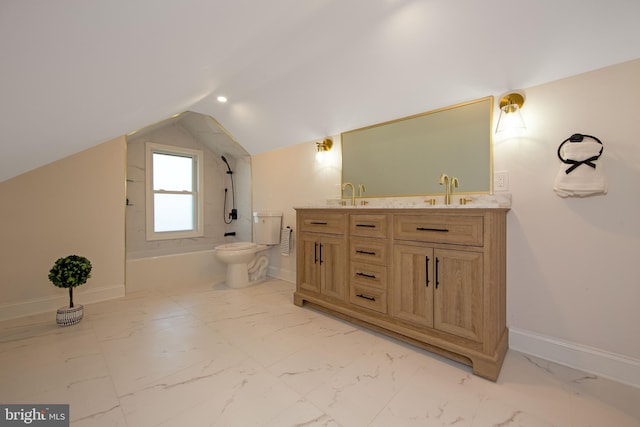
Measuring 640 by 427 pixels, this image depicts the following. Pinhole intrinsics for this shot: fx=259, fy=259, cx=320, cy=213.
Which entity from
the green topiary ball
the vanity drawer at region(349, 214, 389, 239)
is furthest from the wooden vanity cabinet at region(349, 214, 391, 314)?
the green topiary ball

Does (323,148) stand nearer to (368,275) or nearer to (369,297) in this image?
(368,275)

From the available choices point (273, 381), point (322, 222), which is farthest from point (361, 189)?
point (273, 381)

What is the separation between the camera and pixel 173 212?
3691 millimetres

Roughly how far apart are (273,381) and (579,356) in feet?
5.85

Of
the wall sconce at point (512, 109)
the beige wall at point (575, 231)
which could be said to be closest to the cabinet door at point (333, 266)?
the beige wall at point (575, 231)

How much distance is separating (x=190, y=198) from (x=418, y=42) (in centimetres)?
346

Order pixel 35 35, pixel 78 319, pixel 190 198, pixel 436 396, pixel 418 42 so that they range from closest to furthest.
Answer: pixel 35 35 → pixel 436 396 → pixel 418 42 → pixel 78 319 → pixel 190 198

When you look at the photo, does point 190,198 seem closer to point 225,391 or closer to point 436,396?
point 225,391

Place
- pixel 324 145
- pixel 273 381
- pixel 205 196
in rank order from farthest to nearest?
pixel 205 196, pixel 324 145, pixel 273 381

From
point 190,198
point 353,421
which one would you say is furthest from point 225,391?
point 190,198

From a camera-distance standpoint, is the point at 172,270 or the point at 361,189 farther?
the point at 172,270

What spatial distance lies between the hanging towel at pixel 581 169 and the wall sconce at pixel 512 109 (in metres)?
0.29

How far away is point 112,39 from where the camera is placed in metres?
0.96

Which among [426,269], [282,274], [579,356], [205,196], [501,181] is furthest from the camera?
[205,196]
